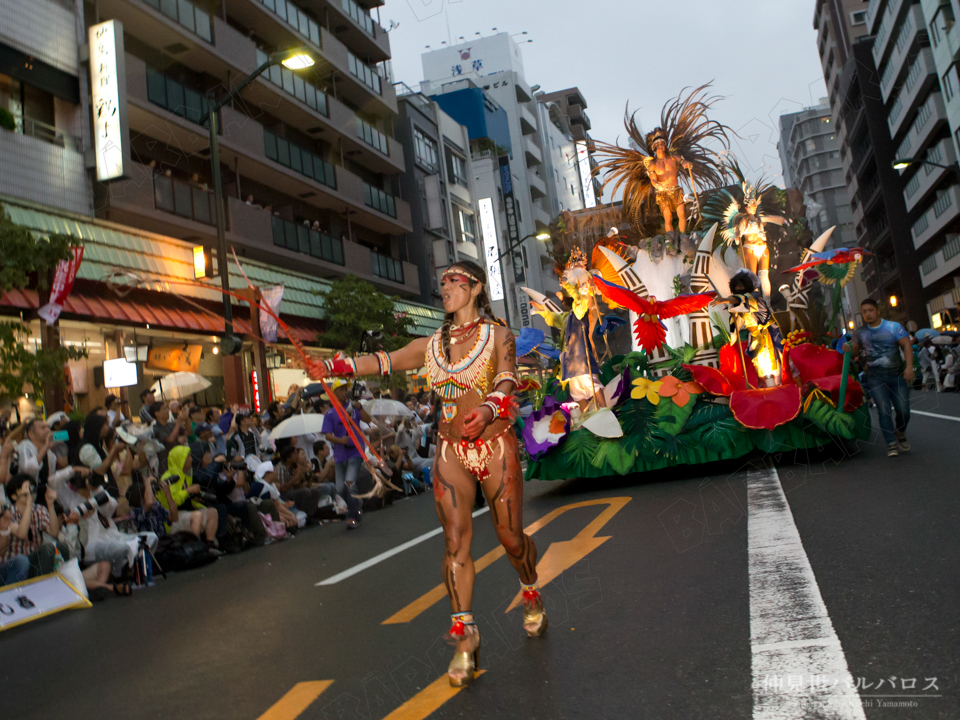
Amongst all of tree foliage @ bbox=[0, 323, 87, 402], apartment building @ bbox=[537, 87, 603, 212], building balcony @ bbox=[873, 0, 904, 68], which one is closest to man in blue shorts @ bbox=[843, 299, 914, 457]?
tree foliage @ bbox=[0, 323, 87, 402]

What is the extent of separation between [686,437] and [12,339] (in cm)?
820

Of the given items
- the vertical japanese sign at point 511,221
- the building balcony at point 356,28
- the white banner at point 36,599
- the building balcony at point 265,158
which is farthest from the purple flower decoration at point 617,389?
the vertical japanese sign at point 511,221

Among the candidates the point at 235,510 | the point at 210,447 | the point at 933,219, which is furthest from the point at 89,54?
the point at 933,219

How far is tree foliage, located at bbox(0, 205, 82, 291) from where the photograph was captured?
1073 cm

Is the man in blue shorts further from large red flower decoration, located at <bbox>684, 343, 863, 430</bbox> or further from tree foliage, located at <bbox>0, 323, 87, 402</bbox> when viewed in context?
tree foliage, located at <bbox>0, 323, 87, 402</bbox>

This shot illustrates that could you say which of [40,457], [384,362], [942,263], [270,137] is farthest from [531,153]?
[384,362]

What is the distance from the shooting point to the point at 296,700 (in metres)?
3.63

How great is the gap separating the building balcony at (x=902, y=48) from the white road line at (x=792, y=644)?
148 ft

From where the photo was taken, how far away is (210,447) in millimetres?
10766

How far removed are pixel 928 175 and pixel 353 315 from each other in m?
37.6

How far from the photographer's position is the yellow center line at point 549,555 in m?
5.10

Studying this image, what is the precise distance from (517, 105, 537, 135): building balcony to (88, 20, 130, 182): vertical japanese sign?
4503cm

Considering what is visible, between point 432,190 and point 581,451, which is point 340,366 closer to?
point 581,451

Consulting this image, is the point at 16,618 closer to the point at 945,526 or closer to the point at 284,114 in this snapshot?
the point at 945,526
